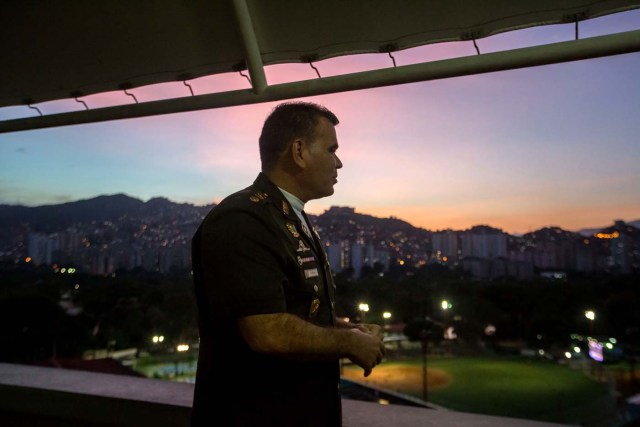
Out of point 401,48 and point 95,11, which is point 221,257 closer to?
point 401,48

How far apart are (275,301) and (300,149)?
0.40 m

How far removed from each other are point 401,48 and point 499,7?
1.03 ft

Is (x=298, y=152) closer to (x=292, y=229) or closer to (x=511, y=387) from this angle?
(x=292, y=229)

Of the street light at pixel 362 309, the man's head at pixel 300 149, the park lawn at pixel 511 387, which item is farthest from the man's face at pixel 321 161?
the park lawn at pixel 511 387

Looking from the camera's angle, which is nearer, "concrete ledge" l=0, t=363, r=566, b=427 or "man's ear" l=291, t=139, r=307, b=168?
"man's ear" l=291, t=139, r=307, b=168

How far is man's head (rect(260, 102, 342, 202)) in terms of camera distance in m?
1.07

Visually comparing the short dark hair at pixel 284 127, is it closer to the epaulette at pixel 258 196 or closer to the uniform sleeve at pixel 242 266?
the epaulette at pixel 258 196

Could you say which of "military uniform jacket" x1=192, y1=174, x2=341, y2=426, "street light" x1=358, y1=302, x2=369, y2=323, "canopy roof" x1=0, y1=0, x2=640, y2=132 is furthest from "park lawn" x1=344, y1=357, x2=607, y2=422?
"military uniform jacket" x1=192, y1=174, x2=341, y2=426

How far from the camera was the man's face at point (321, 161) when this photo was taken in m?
1.08

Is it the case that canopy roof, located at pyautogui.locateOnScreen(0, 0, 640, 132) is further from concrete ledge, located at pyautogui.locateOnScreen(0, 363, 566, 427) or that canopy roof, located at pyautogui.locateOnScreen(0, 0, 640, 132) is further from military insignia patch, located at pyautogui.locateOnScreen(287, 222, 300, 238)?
concrete ledge, located at pyautogui.locateOnScreen(0, 363, 566, 427)

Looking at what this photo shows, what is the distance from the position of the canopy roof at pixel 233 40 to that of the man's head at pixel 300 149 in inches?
11.6

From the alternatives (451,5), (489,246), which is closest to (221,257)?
(451,5)

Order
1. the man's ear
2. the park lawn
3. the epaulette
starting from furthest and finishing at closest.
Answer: the park lawn < the man's ear < the epaulette

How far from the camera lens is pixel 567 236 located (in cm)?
3212
